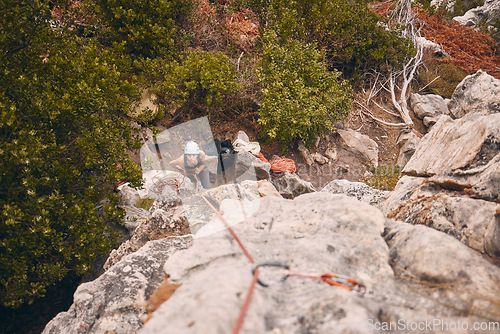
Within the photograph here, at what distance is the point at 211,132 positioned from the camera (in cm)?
972

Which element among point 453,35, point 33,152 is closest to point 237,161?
point 33,152

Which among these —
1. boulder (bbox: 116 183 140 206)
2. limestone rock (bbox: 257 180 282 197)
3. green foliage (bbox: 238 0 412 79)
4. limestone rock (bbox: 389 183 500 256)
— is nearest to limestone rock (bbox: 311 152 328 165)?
green foliage (bbox: 238 0 412 79)

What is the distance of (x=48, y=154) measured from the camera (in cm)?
449

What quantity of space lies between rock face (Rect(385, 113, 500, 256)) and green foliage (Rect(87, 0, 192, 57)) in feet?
25.3

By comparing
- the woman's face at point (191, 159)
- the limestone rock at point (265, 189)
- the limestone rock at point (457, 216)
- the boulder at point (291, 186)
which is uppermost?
the limestone rock at point (457, 216)

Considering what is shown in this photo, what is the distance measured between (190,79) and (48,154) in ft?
17.2

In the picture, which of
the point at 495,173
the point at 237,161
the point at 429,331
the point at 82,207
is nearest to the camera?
the point at 429,331

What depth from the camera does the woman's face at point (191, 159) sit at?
6609mm

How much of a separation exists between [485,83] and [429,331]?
5746 millimetres

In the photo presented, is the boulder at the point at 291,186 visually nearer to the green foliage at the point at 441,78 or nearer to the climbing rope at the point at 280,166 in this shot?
the climbing rope at the point at 280,166

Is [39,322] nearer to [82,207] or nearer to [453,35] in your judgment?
[82,207]

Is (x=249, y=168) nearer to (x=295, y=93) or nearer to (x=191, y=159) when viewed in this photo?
(x=191, y=159)

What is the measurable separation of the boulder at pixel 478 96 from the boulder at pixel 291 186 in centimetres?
376

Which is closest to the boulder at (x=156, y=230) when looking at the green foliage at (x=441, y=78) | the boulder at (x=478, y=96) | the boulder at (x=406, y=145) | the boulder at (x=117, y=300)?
the boulder at (x=117, y=300)
